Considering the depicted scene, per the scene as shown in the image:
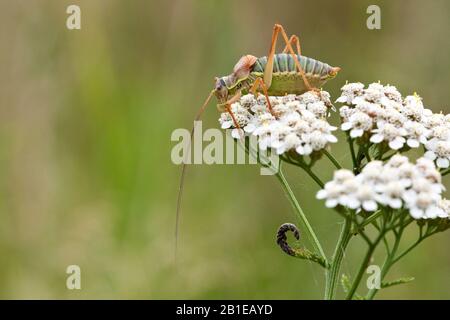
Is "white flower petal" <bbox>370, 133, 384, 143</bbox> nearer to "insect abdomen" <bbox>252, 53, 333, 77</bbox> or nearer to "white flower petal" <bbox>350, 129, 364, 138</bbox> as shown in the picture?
"white flower petal" <bbox>350, 129, 364, 138</bbox>

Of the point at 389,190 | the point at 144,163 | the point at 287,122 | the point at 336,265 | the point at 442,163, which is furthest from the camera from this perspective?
the point at 144,163

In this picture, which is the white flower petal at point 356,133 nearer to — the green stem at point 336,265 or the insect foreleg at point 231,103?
the green stem at point 336,265

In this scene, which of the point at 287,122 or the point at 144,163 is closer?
the point at 287,122

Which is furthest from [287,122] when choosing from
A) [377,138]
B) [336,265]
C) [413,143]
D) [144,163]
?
[144,163]

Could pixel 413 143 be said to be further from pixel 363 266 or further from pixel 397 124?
pixel 363 266

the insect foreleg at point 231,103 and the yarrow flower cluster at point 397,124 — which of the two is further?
the insect foreleg at point 231,103

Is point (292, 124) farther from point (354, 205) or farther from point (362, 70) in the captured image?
point (362, 70)

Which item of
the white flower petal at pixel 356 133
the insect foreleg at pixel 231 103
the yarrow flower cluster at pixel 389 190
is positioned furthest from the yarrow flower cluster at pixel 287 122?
the yarrow flower cluster at pixel 389 190
